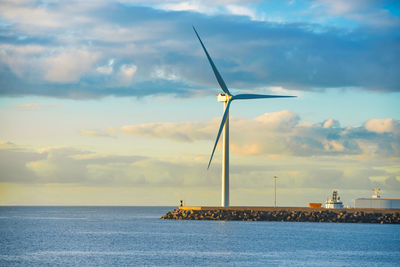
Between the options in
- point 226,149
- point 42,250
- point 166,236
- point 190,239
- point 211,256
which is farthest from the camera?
point 226,149

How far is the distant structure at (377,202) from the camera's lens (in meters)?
137

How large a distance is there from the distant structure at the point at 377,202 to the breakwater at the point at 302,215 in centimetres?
1491

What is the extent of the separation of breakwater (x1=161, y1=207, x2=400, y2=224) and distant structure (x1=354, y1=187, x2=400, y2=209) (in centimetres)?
1491

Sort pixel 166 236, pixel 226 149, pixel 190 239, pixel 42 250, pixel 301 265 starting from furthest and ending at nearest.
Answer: pixel 226 149 → pixel 166 236 → pixel 190 239 → pixel 42 250 → pixel 301 265

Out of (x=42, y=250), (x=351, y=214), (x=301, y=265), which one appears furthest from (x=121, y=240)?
(x=351, y=214)

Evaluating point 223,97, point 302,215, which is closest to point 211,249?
point 223,97

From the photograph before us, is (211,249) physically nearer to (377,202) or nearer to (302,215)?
(302,215)

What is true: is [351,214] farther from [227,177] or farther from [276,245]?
[276,245]

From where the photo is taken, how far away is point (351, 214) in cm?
12306

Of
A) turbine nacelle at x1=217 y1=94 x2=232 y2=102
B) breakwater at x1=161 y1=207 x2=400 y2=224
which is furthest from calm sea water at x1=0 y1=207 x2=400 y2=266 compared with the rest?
turbine nacelle at x1=217 y1=94 x2=232 y2=102

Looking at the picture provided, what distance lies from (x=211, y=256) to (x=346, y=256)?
49.6 ft

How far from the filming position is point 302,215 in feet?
399

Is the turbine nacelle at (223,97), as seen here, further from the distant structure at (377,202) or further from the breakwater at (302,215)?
the distant structure at (377,202)

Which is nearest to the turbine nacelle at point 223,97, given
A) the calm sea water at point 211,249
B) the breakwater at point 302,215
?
the breakwater at point 302,215
